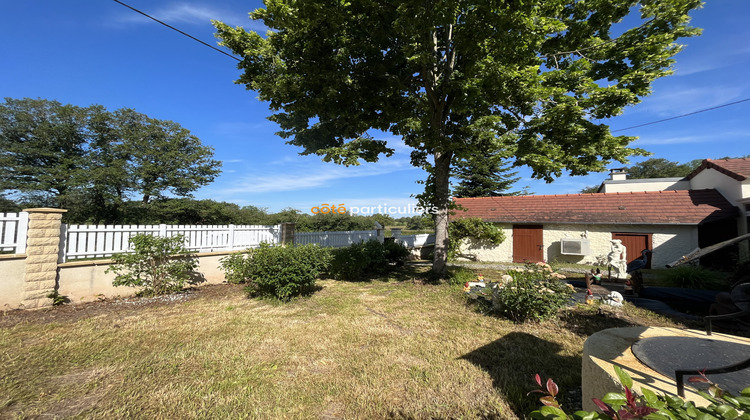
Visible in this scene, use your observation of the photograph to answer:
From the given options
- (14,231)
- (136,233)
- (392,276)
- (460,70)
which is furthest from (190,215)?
(460,70)

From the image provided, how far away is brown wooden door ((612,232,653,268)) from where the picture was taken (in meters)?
13.0

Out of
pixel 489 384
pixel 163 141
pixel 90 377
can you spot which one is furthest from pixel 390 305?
pixel 163 141

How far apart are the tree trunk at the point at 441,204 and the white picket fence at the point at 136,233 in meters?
5.09

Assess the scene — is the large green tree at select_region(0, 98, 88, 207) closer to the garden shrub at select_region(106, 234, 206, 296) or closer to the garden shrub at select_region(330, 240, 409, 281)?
the garden shrub at select_region(106, 234, 206, 296)

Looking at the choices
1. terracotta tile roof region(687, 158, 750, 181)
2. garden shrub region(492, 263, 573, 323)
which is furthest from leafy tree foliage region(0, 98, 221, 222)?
terracotta tile roof region(687, 158, 750, 181)

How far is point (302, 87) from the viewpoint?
7348 millimetres

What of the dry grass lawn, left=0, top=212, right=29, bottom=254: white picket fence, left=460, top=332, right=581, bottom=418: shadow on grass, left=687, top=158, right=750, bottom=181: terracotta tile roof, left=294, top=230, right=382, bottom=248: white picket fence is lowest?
the dry grass lawn

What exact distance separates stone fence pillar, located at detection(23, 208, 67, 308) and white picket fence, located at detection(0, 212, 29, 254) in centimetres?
9

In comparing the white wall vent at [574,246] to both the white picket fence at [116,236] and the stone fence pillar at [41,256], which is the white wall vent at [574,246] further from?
the stone fence pillar at [41,256]

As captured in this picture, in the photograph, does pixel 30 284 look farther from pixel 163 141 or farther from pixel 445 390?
pixel 163 141

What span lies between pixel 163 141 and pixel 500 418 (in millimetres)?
37668

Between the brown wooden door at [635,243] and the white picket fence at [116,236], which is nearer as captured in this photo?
the white picket fence at [116,236]

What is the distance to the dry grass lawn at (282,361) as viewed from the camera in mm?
2676

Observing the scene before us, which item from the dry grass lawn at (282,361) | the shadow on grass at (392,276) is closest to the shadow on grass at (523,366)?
the dry grass lawn at (282,361)
